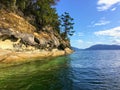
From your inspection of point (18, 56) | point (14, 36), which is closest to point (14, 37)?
point (14, 36)

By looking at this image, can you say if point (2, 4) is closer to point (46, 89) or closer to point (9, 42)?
Answer: point (9, 42)

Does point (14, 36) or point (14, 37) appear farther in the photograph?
point (14, 37)

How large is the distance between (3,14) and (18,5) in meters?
11.4

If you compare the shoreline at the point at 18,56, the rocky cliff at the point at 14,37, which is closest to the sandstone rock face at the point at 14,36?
the rocky cliff at the point at 14,37

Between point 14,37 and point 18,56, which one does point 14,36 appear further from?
point 18,56

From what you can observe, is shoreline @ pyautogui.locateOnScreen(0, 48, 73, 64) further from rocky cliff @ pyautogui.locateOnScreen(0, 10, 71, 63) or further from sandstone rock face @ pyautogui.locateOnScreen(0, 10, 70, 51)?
→ sandstone rock face @ pyautogui.locateOnScreen(0, 10, 70, 51)

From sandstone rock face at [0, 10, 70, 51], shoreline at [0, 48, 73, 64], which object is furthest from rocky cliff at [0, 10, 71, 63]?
shoreline at [0, 48, 73, 64]

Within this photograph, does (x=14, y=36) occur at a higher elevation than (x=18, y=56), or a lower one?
higher

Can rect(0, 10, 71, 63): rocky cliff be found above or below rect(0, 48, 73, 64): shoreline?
above

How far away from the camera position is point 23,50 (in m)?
43.7

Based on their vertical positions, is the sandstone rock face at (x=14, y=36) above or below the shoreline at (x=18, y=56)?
above

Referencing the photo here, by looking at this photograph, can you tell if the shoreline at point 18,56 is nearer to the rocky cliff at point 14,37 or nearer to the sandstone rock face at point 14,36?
the rocky cliff at point 14,37

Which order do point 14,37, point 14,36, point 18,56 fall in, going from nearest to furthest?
point 18,56 → point 14,36 → point 14,37

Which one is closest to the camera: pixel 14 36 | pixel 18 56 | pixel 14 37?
pixel 18 56
